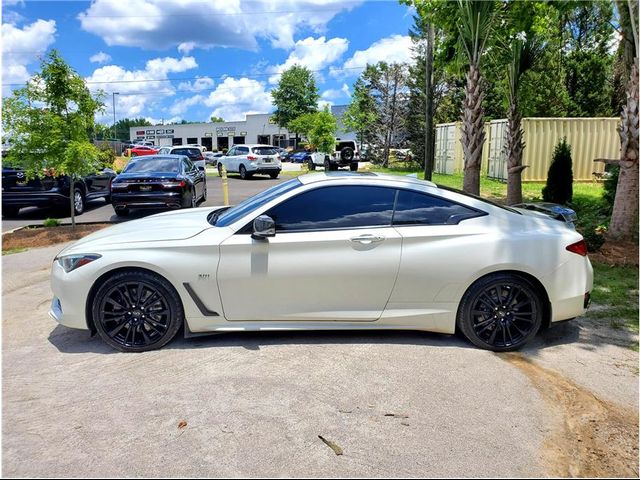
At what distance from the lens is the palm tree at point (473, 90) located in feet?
33.8

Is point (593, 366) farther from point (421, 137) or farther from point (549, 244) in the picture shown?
point (421, 137)

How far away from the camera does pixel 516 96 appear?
12109mm

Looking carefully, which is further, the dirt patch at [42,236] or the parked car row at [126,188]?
the parked car row at [126,188]

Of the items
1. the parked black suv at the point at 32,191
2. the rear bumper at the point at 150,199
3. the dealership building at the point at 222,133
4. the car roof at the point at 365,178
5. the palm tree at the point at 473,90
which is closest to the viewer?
the car roof at the point at 365,178

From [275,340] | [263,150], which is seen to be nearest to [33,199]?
[275,340]

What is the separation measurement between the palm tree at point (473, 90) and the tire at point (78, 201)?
384 inches

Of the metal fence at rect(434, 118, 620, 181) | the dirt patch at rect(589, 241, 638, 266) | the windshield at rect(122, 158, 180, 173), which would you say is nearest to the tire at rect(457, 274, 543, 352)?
the dirt patch at rect(589, 241, 638, 266)

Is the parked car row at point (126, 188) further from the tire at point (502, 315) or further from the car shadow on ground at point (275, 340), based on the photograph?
the tire at point (502, 315)

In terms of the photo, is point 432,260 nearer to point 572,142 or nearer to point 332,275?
point 332,275

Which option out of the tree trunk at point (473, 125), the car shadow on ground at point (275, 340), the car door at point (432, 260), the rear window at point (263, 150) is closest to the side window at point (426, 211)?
the car door at point (432, 260)

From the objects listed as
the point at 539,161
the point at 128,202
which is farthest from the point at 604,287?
the point at 539,161

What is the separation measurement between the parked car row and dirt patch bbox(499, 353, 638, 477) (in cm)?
934

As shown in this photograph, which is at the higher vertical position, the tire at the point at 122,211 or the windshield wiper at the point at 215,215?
the windshield wiper at the point at 215,215

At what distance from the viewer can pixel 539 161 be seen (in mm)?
19000
